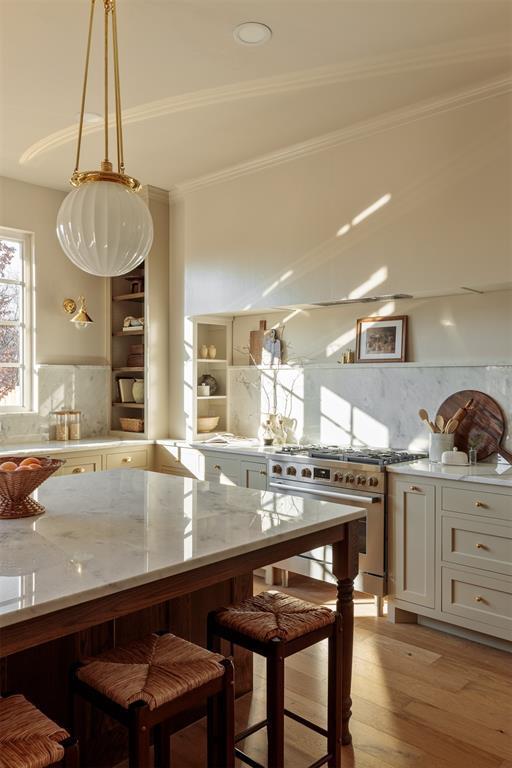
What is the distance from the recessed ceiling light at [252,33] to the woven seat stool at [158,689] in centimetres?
262

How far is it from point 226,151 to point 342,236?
1066 millimetres

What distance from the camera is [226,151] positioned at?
432cm

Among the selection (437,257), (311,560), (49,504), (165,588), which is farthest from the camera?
(311,560)

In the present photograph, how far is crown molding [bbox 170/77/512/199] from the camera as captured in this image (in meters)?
3.39

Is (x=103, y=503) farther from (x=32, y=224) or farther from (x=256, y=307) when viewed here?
(x=32, y=224)

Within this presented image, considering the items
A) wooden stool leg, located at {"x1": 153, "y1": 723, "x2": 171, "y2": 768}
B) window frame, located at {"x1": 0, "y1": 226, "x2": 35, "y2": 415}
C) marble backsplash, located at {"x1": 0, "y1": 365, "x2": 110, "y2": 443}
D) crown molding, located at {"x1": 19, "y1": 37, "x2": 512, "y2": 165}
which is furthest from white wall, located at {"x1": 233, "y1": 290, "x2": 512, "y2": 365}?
wooden stool leg, located at {"x1": 153, "y1": 723, "x2": 171, "y2": 768}

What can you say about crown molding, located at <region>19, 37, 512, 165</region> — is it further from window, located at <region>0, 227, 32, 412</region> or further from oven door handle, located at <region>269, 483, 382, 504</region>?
oven door handle, located at <region>269, 483, 382, 504</region>

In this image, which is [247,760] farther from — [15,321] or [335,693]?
[15,321]

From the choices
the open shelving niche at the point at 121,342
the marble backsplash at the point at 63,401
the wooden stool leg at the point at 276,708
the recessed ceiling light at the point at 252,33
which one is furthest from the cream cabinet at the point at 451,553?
the marble backsplash at the point at 63,401

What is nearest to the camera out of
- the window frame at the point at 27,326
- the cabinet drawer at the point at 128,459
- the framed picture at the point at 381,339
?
the framed picture at the point at 381,339

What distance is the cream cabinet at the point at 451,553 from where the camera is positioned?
123 inches

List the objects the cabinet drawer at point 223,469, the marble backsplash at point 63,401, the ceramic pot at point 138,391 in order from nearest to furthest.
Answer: the cabinet drawer at point 223,469, the marble backsplash at point 63,401, the ceramic pot at point 138,391

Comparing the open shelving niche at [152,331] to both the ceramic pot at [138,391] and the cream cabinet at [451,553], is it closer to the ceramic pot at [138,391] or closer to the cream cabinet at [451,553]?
the ceramic pot at [138,391]

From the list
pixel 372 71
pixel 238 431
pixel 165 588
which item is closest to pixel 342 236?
pixel 372 71
